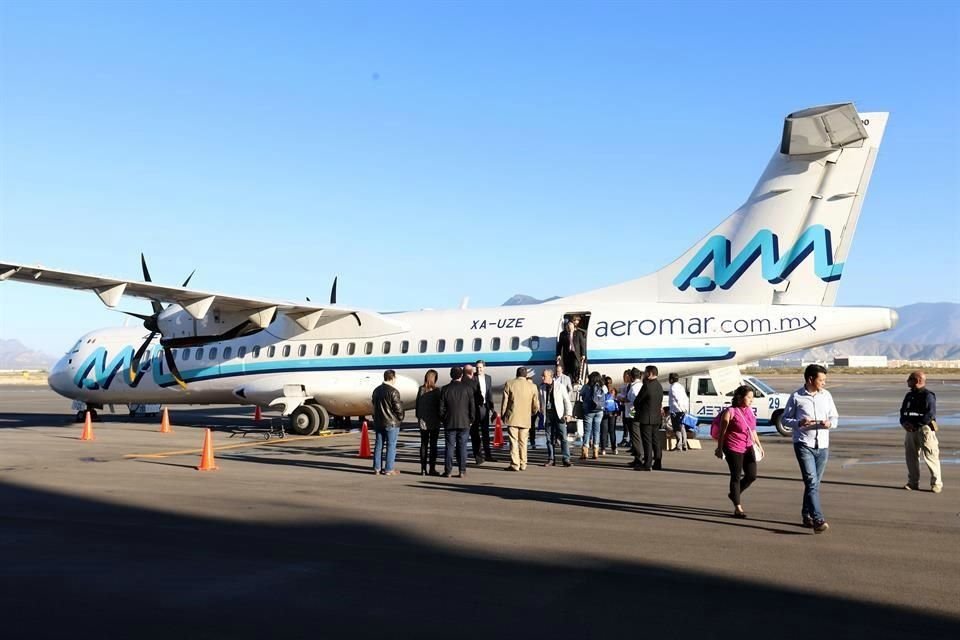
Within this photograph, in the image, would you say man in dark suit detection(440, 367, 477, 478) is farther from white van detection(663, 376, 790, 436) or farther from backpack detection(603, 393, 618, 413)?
white van detection(663, 376, 790, 436)

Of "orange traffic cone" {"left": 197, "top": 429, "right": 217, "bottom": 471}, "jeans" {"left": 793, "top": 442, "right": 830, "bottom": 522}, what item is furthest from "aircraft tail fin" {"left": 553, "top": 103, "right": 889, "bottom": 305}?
"orange traffic cone" {"left": 197, "top": 429, "right": 217, "bottom": 471}

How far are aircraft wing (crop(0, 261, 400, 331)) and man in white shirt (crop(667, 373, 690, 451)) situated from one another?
8.63 metres

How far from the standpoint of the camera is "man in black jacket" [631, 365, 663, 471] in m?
14.7

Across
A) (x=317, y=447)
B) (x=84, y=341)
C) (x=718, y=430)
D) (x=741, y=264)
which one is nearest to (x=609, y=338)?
(x=741, y=264)

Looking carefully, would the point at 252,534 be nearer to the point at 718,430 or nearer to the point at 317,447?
the point at 718,430

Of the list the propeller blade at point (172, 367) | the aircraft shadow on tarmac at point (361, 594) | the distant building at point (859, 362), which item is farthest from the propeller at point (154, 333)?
the distant building at point (859, 362)

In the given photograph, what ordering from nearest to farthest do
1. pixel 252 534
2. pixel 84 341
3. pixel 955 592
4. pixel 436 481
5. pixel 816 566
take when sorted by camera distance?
pixel 955 592, pixel 816 566, pixel 252 534, pixel 436 481, pixel 84 341

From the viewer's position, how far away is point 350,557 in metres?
8.22

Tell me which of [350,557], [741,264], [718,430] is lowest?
[350,557]

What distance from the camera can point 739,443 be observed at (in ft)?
33.9

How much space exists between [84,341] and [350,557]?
23.7 m

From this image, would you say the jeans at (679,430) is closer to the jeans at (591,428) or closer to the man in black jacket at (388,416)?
the jeans at (591,428)

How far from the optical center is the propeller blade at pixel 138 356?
85.2ft

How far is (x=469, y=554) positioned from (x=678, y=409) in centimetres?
1024
